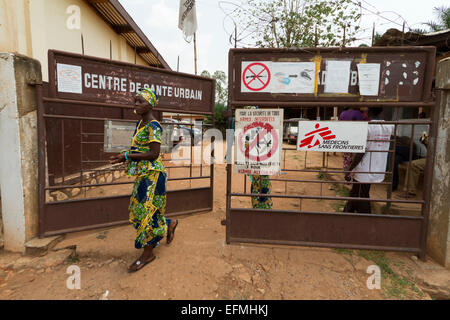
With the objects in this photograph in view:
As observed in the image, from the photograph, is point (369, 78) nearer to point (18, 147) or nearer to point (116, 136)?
point (116, 136)

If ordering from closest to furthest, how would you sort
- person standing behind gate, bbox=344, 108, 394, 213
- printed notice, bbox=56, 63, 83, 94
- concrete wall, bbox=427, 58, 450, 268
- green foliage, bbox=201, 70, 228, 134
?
concrete wall, bbox=427, 58, 450, 268 < printed notice, bbox=56, 63, 83, 94 < person standing behind gate, bbox=344, 108, 394, 213 < green foliage, bbox=201, 70, 228, 134

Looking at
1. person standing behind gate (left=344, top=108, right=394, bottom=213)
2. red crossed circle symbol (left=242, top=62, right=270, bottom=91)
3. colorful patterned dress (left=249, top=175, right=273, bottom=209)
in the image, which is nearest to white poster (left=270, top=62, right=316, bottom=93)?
red crossed circle symbol (left=242, top=62, right=270, bottom=91)

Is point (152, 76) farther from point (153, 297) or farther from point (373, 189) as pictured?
point (373, 189)

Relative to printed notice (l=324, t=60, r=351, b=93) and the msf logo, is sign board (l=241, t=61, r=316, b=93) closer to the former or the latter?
printed notice (l=324, t=60, r=351, b=93)

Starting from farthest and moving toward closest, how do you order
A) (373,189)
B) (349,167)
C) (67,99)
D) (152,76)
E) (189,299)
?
(373,189) < (152,76) < (349,167) < (67,99) < (189,299)

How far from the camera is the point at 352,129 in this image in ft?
9.84

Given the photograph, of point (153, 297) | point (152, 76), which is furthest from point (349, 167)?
point (152, 76)

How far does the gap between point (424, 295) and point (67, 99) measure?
4811 millimetres

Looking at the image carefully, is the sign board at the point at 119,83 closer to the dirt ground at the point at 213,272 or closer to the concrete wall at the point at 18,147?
the concrete wall at the point at 18,147

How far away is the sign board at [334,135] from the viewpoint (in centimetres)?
300

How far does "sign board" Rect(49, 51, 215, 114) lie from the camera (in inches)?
128

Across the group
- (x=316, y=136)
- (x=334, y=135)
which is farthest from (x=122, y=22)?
(x=334, y=135)

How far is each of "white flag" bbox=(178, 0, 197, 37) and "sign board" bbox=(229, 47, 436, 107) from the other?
4846 millimetres

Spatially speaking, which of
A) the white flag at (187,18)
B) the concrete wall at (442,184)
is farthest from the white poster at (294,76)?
the white flag at (187,18)
